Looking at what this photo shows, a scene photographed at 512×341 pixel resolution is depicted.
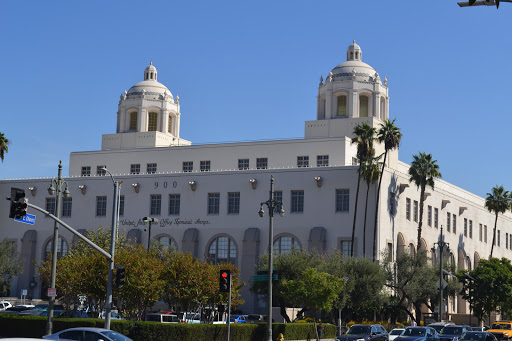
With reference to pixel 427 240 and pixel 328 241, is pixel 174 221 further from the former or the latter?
pixel 427 240

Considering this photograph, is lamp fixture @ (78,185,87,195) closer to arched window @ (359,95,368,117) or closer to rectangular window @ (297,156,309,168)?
rectangular window @ (297,156,309,168)

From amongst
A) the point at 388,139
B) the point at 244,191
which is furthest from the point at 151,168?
the point at 388,139

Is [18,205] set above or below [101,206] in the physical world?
below

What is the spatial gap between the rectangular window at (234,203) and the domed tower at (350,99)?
12448 mm

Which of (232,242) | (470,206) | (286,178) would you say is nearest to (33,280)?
(232,242)

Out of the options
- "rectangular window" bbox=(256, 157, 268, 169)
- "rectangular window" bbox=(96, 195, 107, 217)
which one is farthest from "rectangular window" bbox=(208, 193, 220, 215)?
"rectangular window" bbox=(96, 195, 107, 217)

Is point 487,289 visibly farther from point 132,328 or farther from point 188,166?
point 132,328

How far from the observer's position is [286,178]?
7569 cm

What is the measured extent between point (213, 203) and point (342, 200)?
530 inches

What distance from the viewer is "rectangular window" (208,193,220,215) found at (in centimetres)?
7838

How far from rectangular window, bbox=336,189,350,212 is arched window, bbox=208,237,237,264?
37.1 ft

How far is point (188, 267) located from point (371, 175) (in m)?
30.4

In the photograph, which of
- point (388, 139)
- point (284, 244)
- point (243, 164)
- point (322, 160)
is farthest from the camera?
point (243, 164)

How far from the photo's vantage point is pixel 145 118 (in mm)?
92438
